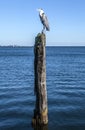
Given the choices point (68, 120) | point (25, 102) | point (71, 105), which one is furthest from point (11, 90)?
point (68, 120)

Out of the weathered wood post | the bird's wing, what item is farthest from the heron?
the weathered wood post

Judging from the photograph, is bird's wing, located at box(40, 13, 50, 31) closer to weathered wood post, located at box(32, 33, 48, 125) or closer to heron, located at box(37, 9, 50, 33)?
heron, located at box(37, 9, 50, 33)

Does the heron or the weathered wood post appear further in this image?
the heron

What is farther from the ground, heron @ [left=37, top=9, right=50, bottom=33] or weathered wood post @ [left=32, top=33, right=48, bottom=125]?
heron @ [left=37, top=9, right=50, bottom=33]

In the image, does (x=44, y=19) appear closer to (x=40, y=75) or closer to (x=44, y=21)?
(x=44, y=21)

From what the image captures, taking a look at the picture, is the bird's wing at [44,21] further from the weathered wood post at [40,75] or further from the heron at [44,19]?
the weathered wood post at [40,75]

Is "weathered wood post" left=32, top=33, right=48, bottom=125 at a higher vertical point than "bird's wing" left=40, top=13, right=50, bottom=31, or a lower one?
lower

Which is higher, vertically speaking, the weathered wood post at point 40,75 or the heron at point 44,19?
the heron at point 44,19

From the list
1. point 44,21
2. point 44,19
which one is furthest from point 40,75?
point 44,19

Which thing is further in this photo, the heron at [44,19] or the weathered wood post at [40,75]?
the heron at [44,19]

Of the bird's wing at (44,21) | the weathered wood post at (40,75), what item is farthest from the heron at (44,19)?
the weathered wood post at (40,75)

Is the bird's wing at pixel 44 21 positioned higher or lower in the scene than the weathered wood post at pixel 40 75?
higher

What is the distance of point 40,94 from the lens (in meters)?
15.6

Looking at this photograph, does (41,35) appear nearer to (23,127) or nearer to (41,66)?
(41,66)
